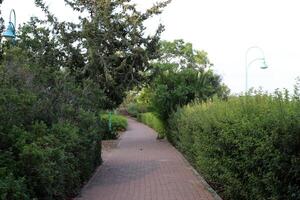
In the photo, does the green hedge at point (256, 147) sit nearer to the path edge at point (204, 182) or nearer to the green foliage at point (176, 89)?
the path edge at point (204, 182)

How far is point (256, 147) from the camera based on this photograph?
8117mm

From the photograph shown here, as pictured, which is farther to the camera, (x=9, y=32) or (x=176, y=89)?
(x=176, y=89)

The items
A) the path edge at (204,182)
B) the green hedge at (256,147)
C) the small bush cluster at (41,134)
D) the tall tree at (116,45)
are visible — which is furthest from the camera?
the tall tree at (116,45)

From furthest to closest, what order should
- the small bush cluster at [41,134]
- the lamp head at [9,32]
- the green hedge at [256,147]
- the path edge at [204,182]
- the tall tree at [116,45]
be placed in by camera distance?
the tall tree at [116,45]
the lamp head at [9,32]
the path edge at [204,182]
the small bush cluster at [41,134]
the green hedge at [256,147]

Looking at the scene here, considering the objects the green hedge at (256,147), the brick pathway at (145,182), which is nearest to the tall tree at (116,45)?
the brick pathway at (145,182)

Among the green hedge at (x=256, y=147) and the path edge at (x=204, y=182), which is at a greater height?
the green hedge at (x=256, y=147)

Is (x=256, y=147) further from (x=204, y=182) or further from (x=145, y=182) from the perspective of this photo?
(x=145, y=182)

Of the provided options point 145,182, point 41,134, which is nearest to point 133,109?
point 145,182

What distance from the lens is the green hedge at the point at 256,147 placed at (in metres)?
6.75

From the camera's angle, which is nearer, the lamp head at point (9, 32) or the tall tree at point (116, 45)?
the lamp head at point (9, 32)

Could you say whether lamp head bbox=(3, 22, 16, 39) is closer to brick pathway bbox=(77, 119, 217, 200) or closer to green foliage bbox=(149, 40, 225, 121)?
brick pathway bbox=(77, 119, 217, 200)

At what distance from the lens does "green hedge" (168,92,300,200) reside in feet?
22.1

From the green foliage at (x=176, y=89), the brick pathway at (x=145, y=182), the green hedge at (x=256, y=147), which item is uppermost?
the green foliage at (x=176, y=89)

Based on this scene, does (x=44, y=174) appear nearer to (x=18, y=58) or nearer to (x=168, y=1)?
(x=18, y=58)
